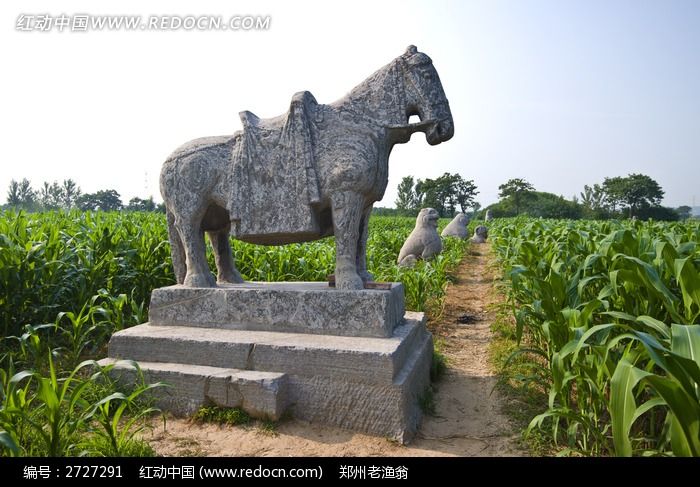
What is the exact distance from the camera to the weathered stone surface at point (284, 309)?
2.96 m

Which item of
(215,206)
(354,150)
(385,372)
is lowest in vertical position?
(385,372)

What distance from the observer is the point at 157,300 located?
341cm

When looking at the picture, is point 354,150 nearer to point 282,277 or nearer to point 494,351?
point 494,351

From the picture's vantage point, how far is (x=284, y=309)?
123 inches

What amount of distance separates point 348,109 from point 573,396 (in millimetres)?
2637

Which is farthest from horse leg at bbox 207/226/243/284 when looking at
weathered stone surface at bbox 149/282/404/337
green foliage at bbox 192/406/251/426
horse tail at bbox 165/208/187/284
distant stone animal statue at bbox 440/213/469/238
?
distant stone animal statue at bbox 440/213/469/238

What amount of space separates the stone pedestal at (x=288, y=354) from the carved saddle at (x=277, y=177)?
1.61ft

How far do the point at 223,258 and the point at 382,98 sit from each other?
1.99m

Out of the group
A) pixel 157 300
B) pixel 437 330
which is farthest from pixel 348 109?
Answer: pixel 437 330

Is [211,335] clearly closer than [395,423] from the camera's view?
No

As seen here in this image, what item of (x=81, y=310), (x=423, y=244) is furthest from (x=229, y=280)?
(x=423, y=244)

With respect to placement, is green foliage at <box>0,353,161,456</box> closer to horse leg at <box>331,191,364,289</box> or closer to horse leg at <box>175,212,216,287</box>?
horse leg at <box>175,212,216,287</box>

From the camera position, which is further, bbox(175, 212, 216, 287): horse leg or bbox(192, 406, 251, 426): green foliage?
bbox(175, 212, 216, 287): horse leg

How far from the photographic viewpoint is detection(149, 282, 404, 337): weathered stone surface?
2.96 meters
